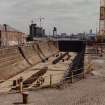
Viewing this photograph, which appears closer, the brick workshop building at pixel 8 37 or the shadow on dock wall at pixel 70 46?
the brick workshop building at pixel 8 37

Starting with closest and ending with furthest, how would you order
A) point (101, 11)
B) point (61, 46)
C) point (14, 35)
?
point (14, 35)
point (101, 11)
point (61, 46)

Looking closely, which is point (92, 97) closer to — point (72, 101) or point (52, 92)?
point (72, 101)

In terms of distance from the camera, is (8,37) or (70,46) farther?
(70,46)

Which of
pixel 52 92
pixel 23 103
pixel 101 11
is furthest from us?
pixel 101 11

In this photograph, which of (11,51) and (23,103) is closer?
(23,103)

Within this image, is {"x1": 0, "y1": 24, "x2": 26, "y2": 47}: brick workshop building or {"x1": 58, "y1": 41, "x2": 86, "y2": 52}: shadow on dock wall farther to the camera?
{"x1": 58, "y1": 41, "x2": 86, "y2": 52}: shadow on dock wall

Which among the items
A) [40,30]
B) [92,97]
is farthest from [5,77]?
[40,30]

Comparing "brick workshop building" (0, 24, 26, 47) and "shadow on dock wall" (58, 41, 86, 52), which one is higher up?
"brick workshop building" (0, 24, 26, 47)

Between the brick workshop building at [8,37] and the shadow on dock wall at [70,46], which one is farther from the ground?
the brick workshop building at [8,37]

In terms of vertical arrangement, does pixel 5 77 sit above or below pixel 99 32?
below

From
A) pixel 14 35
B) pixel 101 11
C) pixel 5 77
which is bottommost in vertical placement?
pixel 5 77

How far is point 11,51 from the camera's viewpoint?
4625cm

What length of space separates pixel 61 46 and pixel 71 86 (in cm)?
7865

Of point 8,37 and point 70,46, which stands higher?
point 8,37
